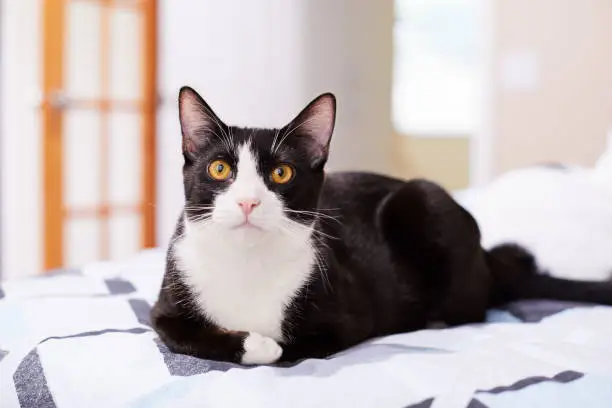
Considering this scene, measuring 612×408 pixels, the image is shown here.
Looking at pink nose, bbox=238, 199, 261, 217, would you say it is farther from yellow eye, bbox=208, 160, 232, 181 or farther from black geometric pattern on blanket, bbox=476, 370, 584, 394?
black geometric pattern on blanket, bbox=476, 370, 584, 394

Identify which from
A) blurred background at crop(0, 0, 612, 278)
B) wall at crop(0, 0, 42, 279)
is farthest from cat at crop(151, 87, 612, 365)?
wall at crop(0, 0, 42, 279)

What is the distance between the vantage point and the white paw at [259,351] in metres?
0.99

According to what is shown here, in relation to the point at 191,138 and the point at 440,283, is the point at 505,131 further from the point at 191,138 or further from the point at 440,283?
the point at 191,138

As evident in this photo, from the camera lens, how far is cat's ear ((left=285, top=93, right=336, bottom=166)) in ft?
3.50

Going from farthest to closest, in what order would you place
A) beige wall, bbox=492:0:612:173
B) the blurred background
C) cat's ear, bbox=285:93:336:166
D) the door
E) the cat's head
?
the door < the blurred background < beige wall, bbox=492:0:612:173 < cat's ear, bbox=285:93:336:166 < the cat's head

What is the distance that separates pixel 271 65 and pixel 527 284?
2041mm

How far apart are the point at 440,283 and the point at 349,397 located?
606 mm

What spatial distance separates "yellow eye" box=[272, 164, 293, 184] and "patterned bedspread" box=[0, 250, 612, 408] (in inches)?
11.6

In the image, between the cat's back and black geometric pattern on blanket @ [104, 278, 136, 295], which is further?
black geometric pattern on blanket @ [104, 278, 136, 295]

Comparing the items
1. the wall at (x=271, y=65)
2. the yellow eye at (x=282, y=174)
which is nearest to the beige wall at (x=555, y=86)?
the wall at (x=271, y=65)

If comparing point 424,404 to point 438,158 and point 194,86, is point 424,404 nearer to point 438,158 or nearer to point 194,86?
point 194,86

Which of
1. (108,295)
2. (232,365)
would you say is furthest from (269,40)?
(232,365)

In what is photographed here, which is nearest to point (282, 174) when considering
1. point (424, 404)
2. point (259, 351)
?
point (259, 351)

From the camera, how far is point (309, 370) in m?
0.97
